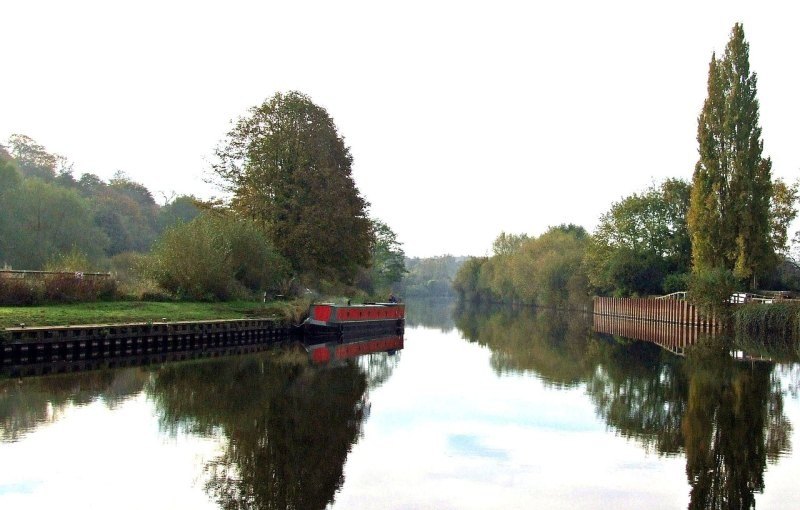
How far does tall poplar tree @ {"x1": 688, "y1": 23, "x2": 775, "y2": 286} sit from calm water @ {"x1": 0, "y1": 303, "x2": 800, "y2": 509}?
20.4 metres

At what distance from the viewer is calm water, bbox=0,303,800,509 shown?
11.6 m

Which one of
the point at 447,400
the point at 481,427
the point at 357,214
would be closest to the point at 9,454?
the point at 481,427

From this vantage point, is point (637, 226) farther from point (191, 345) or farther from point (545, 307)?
point (191, 345)

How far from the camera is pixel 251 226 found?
3875cm

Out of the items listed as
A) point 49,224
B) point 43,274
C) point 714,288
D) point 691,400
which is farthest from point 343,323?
point 49,224

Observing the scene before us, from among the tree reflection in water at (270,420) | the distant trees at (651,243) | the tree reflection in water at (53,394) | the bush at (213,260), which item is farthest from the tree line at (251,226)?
the distant trees at (651,243)

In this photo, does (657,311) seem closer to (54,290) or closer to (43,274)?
(54,290)

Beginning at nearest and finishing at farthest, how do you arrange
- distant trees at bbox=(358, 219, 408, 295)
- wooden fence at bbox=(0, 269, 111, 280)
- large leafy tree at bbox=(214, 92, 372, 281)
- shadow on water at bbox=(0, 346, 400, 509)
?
shadow on water at bbox=(0, 346, 400, 509)
wooden fence at bbox=(0, 269, 111, 280)
large leafy tree at bbox=(214, 92, 372, 281)
distant trees at bbox=(358, 219, 408, 295)

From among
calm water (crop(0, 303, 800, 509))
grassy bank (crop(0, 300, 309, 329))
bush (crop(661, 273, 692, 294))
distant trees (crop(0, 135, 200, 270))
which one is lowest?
calm water (crop(0, 303, 800, 509))

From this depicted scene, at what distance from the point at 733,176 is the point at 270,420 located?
36.8 meters

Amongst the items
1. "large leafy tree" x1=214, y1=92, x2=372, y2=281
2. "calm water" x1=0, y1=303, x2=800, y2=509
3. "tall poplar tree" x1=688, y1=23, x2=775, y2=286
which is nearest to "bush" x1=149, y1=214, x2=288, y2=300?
A: "large leafy tree" x1=214, y1=92, x2=372, y2=281

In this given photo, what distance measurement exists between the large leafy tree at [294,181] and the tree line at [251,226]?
5 cm

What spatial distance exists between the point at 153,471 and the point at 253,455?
169 centimetres

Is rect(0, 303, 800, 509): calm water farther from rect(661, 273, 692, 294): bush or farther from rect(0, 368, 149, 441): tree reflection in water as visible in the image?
rect(661, 273, 692, 294): bush
